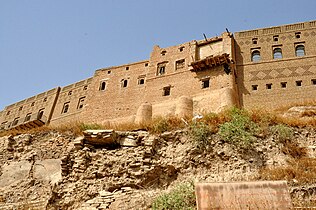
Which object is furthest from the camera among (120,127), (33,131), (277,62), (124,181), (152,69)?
(152,69)

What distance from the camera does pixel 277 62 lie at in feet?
73.4

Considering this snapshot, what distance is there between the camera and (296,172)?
28.5ft

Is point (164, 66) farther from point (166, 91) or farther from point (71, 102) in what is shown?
point (71, 102)

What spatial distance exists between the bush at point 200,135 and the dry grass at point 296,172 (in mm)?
1977

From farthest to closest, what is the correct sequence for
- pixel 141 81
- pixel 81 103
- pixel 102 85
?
pixel 81 103
pixel 102 85
pixel 141 81

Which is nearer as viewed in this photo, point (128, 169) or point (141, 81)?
point (128, 169)

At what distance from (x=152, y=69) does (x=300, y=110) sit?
1121 cm

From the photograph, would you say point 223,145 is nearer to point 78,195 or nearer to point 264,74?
point 78,195

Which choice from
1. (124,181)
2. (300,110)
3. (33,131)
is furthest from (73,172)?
(300,110)

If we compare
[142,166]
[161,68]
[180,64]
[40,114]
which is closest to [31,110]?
[40,114]

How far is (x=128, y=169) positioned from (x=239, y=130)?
3.71 meters

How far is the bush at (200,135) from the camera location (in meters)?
10.4

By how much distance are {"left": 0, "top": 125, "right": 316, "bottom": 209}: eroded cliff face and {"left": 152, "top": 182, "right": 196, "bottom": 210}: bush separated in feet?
1.57

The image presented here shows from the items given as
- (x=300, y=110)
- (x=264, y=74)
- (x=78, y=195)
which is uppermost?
(x=264, y=74)
